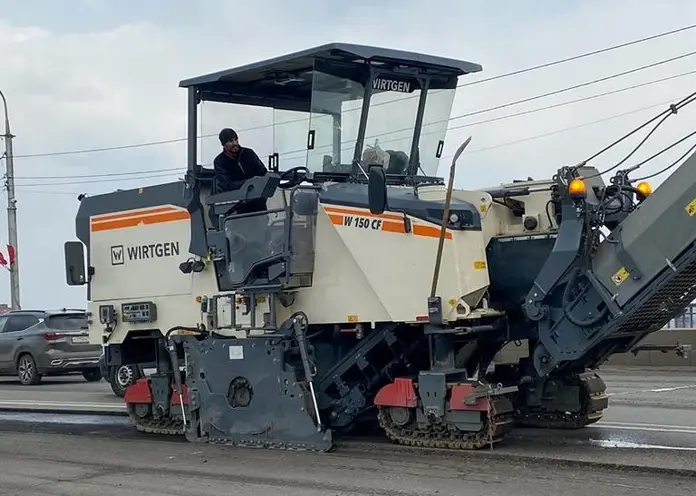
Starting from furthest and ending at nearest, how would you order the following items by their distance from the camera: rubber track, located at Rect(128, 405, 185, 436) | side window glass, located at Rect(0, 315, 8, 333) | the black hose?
side window glass, located at Rect(0, 315, 8, 333) < rubber track, located at Rect(128, 405, 185, 436) < the black hose

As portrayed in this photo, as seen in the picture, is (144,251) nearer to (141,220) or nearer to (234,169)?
(141,220)

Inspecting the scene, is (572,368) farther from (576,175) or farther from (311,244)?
(311,244)

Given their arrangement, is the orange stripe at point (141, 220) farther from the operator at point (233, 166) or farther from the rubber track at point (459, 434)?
the rubber track at point (459, 434)

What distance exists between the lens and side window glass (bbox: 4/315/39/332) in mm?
22141

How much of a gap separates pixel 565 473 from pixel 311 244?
3.32m

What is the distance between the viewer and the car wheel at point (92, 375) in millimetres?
21969

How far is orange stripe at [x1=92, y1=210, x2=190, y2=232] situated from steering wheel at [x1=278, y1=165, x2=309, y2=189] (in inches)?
54.8

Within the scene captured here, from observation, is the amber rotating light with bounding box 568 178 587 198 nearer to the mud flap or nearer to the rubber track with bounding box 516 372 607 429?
the rubber track with bounding box 516 372 607 429

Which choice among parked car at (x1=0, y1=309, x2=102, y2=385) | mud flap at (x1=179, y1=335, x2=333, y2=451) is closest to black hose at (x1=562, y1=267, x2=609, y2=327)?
mud flap at (x1=179, y1=335, x2=333, y2=451)

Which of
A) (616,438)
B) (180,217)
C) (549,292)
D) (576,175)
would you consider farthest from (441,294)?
(180,217)

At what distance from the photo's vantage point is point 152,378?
39.0 ft

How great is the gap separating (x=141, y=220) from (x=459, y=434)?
14.9 feet

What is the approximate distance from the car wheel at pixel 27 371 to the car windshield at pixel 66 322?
0.83m

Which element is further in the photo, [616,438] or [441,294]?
[616,438]
